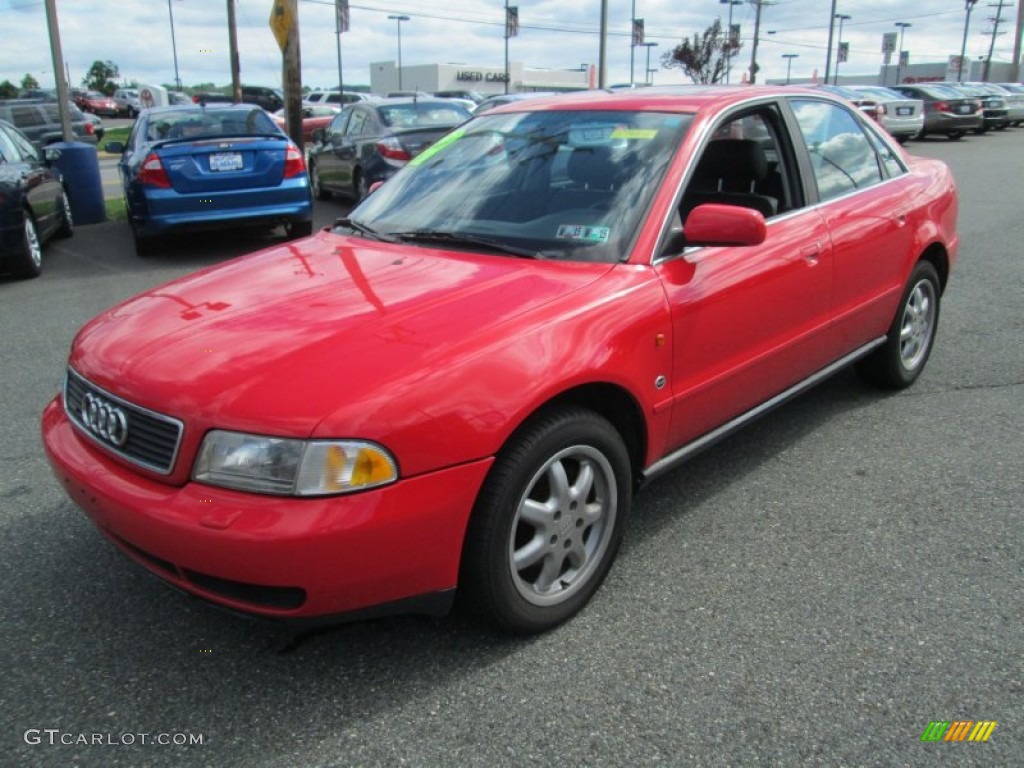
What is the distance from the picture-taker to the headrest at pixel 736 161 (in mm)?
3762

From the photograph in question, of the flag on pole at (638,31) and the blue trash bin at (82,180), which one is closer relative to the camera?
the blue trash bin at (82,180)

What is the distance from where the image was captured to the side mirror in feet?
9.37

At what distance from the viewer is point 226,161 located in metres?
8.44

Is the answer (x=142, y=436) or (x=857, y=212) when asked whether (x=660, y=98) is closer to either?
(x=857, y=212)

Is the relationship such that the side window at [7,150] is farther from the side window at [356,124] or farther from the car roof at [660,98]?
the car roof at [660,98]

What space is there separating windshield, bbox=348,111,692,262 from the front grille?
4.26ft

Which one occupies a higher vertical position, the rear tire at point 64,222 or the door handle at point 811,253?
the door handle at point 811,253

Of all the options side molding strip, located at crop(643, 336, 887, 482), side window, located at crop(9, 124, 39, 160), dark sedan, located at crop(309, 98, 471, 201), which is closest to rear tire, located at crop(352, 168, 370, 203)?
dark sedan, located at crop(309, 98, 471, 201)

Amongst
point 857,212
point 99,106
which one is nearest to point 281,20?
point 857,212

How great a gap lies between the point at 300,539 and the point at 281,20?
37.3 feet

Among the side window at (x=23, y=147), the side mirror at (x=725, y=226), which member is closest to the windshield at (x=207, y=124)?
the side window at (x=23, y=147)

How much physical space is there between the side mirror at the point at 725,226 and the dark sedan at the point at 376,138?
7.45m

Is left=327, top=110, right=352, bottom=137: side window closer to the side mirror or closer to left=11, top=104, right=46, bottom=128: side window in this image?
left=11, top=104, right=46, bottom=128: side window

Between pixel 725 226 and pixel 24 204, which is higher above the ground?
pixel 725 226
